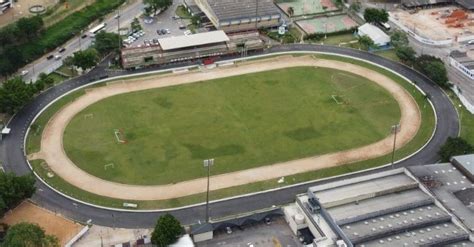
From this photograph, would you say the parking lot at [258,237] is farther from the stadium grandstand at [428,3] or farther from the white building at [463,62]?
the stadium grandstand at [428,3]

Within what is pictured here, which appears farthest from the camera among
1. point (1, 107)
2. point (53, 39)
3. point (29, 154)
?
point (53, 39)

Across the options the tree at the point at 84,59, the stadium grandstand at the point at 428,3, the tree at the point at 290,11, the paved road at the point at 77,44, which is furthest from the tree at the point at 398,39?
the tree at the point at 84,59

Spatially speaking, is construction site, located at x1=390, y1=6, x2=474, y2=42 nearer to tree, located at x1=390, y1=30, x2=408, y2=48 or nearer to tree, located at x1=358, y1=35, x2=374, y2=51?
tree, located at x1=390, y1=30, x2=408, y2=48

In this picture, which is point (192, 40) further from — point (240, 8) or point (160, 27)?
point (240, 8)

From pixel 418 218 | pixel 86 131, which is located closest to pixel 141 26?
pixel 86 131

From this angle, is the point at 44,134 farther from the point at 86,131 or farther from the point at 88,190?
the point at 88,190
